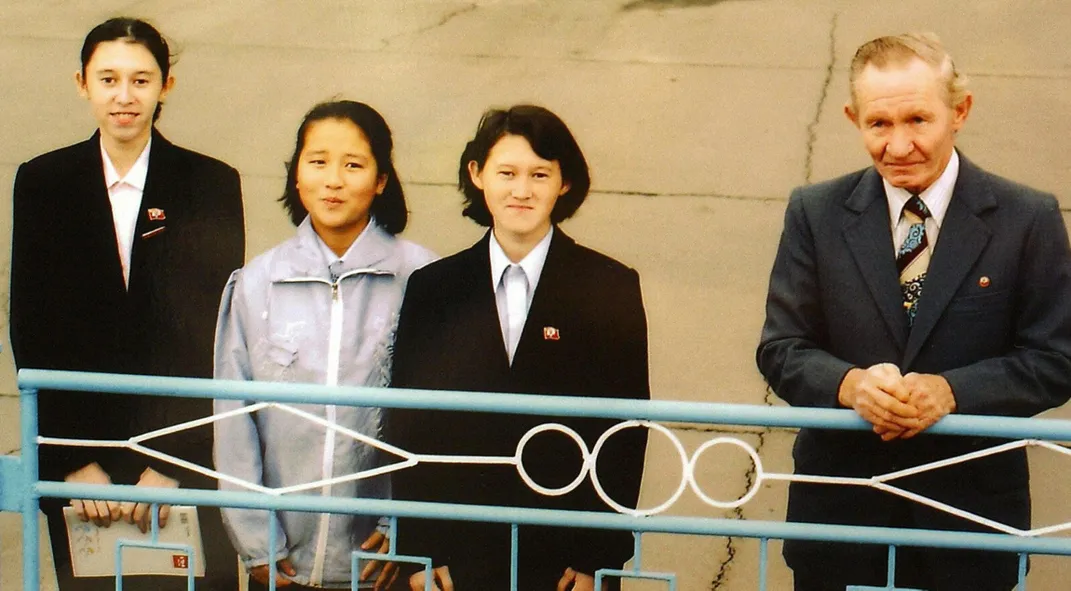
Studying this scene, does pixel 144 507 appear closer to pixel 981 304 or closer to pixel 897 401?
pixel 897 401

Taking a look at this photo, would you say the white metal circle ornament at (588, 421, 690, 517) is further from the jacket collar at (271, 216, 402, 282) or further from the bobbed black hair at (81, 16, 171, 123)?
the bobbed black hair at (81, 16, 171, 123)

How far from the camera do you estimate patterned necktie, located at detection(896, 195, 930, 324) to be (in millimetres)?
3133

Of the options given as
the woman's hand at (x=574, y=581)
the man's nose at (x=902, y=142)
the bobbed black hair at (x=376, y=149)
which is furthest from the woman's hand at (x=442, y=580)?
→ the man's nose at (x=902, y=142)

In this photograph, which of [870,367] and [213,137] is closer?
[870,367]

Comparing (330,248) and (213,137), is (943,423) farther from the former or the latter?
(213,137)

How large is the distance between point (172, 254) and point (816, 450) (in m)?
1.64

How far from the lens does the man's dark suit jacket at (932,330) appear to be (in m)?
3.06

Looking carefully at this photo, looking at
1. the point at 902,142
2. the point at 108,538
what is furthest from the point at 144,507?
the point at 902,142

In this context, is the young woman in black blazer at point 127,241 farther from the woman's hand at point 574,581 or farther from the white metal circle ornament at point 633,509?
the white metal circle ornament at point 633,509

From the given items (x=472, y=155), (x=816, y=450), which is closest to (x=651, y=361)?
(x=816, y=450)

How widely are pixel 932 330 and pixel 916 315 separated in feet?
0.16

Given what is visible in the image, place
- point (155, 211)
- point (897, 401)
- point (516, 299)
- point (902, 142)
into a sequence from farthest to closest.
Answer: point (155, 211), point (516, 299), point (902, 142), point (897, 401)

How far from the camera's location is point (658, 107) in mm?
3367

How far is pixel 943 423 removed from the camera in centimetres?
295
